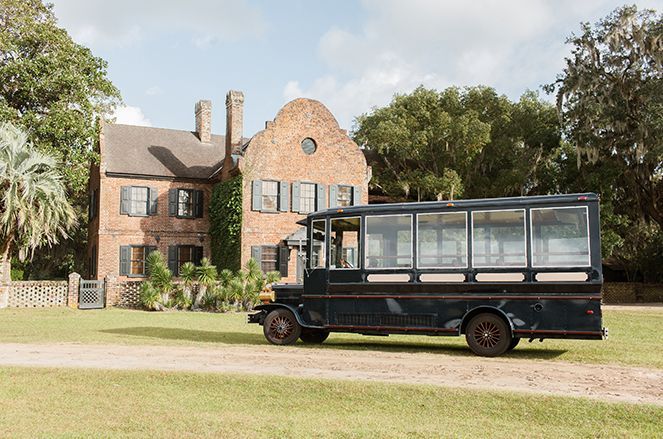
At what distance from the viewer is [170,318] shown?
2375cm

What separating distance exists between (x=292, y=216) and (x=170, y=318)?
33.3ft

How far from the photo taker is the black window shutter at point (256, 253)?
1244 inches

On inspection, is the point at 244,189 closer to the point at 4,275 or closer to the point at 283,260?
the point at 283,260

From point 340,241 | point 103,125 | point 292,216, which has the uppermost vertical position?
point 103,125

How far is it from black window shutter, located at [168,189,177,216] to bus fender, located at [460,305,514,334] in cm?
2312

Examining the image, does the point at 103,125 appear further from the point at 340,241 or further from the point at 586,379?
the point at 586,379

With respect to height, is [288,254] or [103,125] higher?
[103,125]

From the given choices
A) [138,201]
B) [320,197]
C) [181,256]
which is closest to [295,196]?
[320,197]

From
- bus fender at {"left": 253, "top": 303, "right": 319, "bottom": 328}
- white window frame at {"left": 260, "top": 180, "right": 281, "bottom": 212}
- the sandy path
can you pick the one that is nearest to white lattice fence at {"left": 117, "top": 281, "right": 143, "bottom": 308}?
white window frame at {"left": 260, "top": 180, "right": 281, "bottom": 212}

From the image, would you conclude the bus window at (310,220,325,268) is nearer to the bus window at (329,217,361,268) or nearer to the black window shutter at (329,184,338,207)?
the bus window at (329,217,361,268)

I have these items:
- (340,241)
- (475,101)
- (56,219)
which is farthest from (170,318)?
(475,101)

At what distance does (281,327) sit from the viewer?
49.0 ft

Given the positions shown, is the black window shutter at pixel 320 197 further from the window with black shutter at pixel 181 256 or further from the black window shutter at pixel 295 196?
the window with black shutter at pixel 181 256

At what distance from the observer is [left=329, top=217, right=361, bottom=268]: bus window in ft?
46.7
